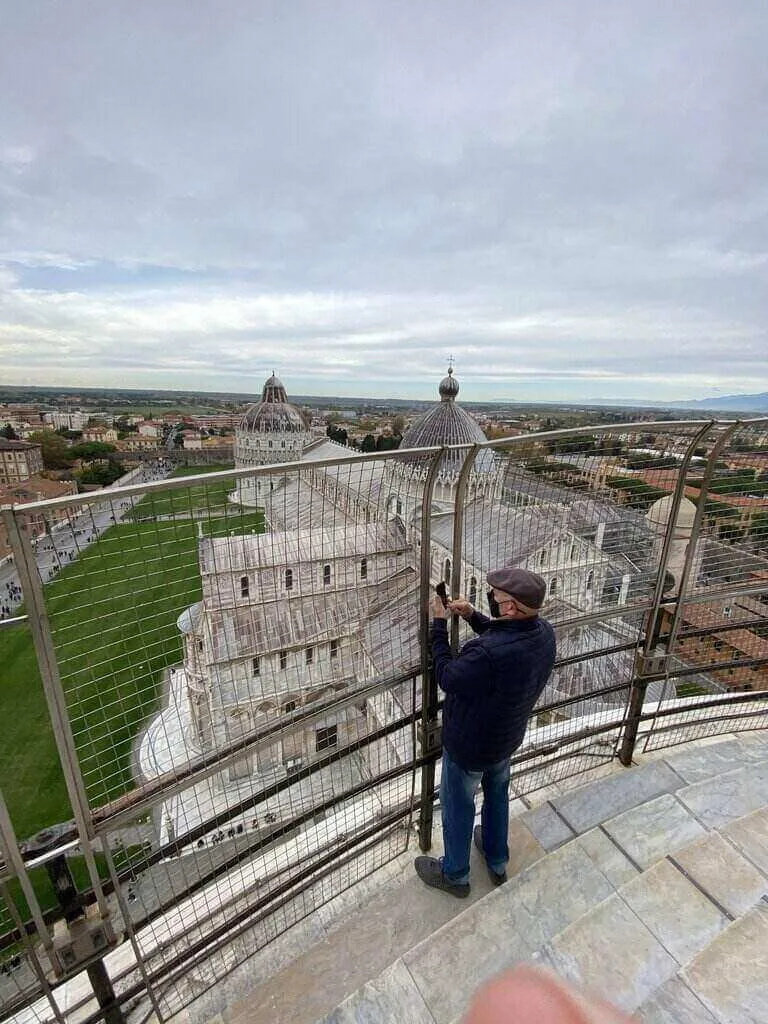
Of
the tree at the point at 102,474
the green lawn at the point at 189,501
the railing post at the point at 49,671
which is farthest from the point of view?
the tree at the point at 102,474

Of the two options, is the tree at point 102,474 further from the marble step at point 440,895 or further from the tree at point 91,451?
the marble step at point 440,895

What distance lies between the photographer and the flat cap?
2.06m

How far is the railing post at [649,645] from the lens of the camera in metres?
2.75

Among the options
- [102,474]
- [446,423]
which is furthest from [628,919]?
[102,474]

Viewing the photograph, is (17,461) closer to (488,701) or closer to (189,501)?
(189,501)

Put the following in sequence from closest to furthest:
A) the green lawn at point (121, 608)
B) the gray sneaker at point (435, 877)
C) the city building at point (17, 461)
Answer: the green lawn at point (121, 608) → the gray sneaker at point (435, 877) → the city building at point (17, 461)

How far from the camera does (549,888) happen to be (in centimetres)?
254

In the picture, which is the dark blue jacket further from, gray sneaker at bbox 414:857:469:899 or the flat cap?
gray sneaker at bbox 414:857:469:899

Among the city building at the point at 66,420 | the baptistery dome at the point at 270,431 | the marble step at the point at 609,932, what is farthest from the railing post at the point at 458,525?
the city building at the point at 66,420

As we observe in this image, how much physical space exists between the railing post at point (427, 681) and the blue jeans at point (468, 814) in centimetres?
19

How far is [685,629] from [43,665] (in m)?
3.62

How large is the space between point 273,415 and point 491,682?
6347 centimetres

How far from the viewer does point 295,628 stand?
220 cm

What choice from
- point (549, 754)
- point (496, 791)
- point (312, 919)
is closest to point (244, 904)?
point (312, 919)
